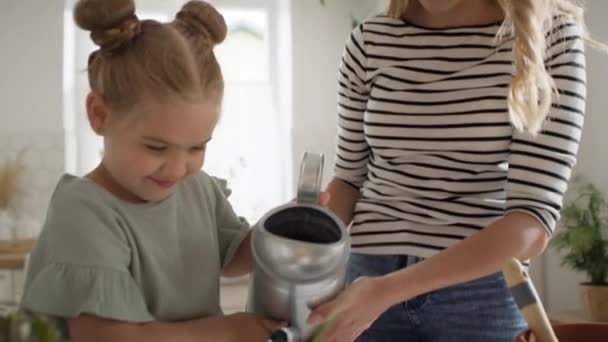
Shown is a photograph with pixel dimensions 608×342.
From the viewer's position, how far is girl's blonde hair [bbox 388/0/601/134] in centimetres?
93

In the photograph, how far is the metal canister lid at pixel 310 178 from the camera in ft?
2.65

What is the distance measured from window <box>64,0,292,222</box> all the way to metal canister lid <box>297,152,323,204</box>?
235cm

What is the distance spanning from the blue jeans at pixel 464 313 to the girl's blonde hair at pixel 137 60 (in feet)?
1.35

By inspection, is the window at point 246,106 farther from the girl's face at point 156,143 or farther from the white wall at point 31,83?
the girl's face at point 156,143

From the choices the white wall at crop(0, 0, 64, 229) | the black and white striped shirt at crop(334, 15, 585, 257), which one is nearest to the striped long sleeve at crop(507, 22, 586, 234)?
the black and white striped shirt at crop(334, 15, 585, 257)

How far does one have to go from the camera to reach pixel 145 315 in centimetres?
75

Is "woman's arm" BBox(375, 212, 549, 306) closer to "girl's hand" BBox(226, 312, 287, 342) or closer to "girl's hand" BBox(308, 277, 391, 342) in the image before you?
"girl's hand" BBox(308, 277, 391, 342)

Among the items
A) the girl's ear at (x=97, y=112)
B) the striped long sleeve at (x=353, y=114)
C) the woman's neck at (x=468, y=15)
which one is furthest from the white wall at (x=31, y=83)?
the girl's ear at (x=97, y=112)

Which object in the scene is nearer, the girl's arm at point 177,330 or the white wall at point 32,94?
the girl's arm at point 177,330

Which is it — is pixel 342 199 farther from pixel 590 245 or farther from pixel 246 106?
pixel 246 106

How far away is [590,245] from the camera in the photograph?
262 cm

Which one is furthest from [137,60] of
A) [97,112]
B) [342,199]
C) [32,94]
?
[32,94]

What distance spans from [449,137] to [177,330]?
45 centimetres

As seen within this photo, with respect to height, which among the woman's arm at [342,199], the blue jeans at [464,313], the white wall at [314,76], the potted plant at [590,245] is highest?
the woman's arm at [342,199]
